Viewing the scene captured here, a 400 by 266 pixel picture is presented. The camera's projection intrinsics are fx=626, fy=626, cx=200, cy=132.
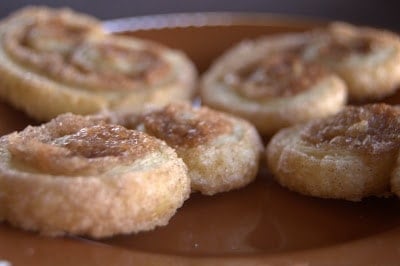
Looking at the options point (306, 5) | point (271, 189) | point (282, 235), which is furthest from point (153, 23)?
point (306, 5)

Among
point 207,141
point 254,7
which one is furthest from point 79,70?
point 254,7

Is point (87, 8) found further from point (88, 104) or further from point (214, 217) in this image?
point (214, 217)

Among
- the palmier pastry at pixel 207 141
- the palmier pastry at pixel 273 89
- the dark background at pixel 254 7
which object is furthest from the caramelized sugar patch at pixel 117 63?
the dark background at pixel 254 7

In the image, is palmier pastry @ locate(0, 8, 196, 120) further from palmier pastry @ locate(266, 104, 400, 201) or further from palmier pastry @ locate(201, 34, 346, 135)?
palmier pastry @ locate(266, 104, 400, 201)

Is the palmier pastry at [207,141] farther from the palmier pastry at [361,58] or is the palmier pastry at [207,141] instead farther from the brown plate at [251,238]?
the palmier pastry at [361,58]

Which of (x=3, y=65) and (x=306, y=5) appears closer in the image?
(x=3, y=65)

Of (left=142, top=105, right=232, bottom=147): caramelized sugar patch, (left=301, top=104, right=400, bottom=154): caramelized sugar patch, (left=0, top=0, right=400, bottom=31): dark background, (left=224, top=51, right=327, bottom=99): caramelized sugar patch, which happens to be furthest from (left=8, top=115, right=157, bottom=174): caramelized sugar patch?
(left=0, top=0, right=400, bottom=31): dark background
